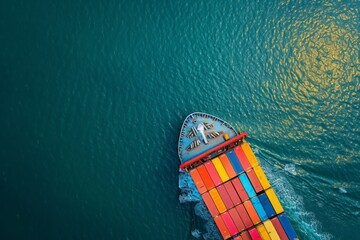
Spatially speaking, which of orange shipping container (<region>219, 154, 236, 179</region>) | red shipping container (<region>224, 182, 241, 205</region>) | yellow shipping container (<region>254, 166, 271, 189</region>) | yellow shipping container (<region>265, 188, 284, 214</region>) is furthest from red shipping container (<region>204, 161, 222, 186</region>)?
yellow shipping container (<region>265, 188, 284, 214</region>)

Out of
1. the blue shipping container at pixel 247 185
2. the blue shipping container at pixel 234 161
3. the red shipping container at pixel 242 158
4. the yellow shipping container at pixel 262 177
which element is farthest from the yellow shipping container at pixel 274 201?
the blue shipping container at pixel 234 161

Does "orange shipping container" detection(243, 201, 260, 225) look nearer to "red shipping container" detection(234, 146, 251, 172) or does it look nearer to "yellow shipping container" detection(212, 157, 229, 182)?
"yellow shipping container" detection(212, 157, 229, 182)

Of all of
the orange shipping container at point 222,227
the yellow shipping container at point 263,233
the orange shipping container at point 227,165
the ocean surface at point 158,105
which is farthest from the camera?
the ocean surface at point 158,105

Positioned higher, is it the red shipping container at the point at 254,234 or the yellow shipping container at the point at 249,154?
the yellow shipping container at the point at 249,154

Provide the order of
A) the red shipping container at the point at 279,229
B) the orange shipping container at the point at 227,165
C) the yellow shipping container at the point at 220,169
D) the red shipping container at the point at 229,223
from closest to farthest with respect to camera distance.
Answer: the red shipping container at the point at 279,229 → the red shipping container at the point at 229,223 → the yellow shipping container at the point at 220,169 → the orange shipping container at the point at 227,165

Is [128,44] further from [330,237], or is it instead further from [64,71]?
[330,237]

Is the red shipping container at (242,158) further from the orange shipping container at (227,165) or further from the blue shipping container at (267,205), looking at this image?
the blue shipping container at (267,205)
